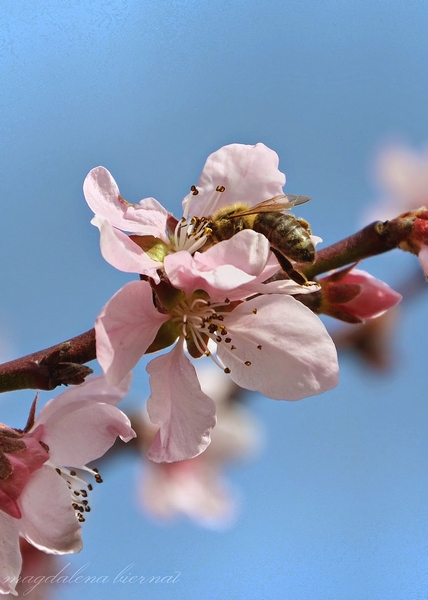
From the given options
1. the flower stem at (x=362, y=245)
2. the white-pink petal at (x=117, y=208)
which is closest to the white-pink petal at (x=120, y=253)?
the white-pink petal at (x=117, y=208)

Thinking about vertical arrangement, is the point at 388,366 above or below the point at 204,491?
above

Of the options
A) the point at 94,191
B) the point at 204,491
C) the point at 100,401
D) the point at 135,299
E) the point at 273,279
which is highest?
the point at 94,191

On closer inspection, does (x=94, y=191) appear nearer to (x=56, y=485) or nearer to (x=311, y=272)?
(x=311, y=272)

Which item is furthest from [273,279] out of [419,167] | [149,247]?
[419,167]

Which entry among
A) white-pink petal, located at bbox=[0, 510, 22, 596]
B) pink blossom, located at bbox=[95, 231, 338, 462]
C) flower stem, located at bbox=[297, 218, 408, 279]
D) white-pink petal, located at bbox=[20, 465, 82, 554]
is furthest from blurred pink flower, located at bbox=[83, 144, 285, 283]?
white-pink petal, located at bbox=[0, 510, 22, 596]

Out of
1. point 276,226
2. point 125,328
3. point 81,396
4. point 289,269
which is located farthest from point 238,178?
point 81,396

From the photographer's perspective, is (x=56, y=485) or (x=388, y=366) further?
(x=388, y=366)

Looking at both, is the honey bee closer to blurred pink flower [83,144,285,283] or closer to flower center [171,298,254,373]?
blurred pink flower [83,144,285,283]

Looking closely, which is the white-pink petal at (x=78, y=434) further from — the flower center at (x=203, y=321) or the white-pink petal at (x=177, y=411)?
the flower center at (x=203, y=321)
